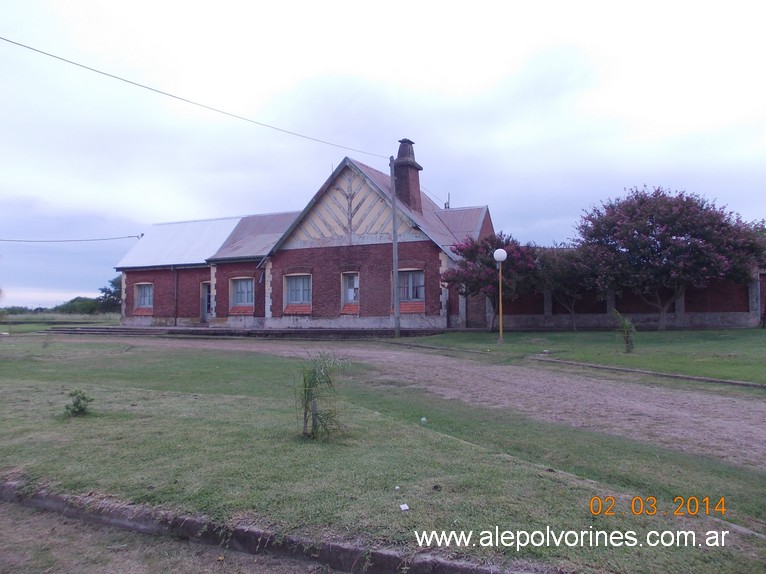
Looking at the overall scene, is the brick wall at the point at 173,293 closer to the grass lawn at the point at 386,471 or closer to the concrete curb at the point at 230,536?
the grass lawn at the point at 386,471

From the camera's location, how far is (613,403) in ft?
31.0

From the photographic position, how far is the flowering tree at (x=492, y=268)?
22.5 metres

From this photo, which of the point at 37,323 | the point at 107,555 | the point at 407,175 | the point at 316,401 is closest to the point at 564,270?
the point at 407,175

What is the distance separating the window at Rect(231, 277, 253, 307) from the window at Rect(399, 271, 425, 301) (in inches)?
395

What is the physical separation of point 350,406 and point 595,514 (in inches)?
197

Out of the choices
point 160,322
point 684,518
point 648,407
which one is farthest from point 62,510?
point 160,322

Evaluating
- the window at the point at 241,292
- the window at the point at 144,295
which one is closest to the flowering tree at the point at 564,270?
the window at the point at 241,292

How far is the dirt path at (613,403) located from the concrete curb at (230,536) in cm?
409

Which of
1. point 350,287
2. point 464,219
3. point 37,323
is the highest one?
point 464,219

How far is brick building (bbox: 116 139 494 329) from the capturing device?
2761 cm

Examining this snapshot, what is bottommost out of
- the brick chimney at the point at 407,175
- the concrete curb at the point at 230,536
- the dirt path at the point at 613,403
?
the concrete curb at the point at 230,536

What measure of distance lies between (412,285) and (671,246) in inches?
450

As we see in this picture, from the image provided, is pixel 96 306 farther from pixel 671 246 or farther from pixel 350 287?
pixel 671 246

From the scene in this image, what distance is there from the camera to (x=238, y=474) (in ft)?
17.0
